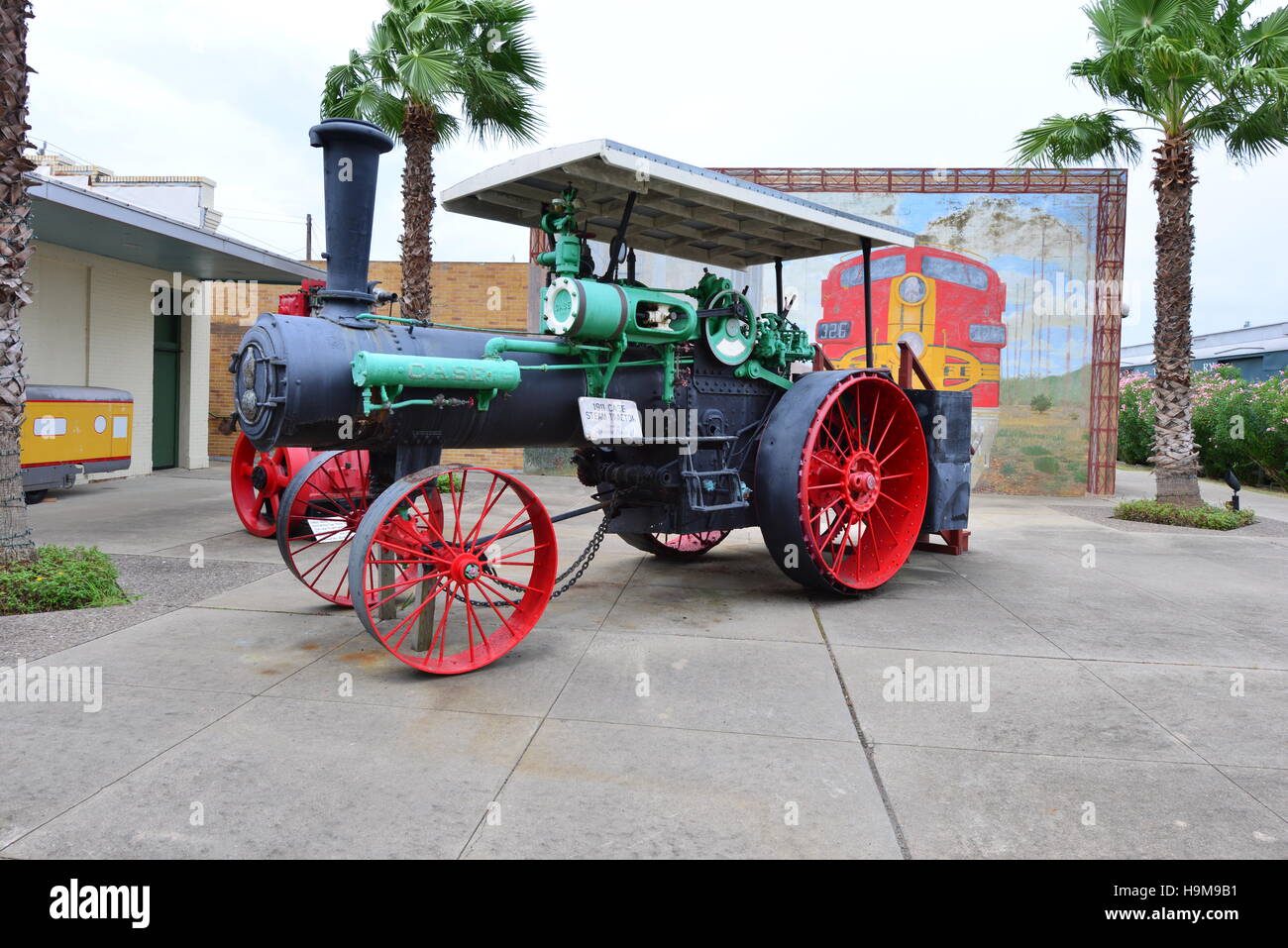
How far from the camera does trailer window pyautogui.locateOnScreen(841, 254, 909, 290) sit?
15.7m

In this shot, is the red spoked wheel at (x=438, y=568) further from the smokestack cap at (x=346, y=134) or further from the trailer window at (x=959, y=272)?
the trailer window at (x=959, y=272)

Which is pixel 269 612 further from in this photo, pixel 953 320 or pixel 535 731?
pixel 953 320

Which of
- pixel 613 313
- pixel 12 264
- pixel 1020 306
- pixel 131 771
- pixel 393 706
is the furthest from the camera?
pixel 1020 306

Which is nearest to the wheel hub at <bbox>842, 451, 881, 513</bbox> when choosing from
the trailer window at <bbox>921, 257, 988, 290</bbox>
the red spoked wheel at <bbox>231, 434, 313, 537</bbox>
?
the red spoked wheel at <bbox>231, 434, 313, 537</bbox>

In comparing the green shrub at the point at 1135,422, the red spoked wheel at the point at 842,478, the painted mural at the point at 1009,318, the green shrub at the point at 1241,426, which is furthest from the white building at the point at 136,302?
the green shrub at the point at 1135,422

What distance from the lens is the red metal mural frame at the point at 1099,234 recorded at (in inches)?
604

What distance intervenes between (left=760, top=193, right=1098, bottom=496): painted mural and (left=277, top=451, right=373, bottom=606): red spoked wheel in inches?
392

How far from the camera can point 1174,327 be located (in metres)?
12.8

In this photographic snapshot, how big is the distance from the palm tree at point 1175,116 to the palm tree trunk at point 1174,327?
14 millimetres

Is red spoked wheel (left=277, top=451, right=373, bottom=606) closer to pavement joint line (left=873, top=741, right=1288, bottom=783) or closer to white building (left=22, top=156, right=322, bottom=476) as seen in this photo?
pavement joint line (left=873, top=741, right=1288, bottom=783)

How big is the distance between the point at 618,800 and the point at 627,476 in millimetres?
3221

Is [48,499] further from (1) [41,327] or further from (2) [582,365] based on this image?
(2) [582,365]

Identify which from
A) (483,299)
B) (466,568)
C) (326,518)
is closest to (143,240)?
(483,299)

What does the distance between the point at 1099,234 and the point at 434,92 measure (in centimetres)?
1130
